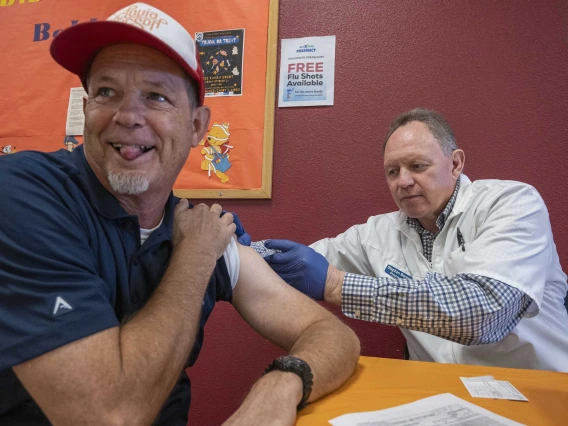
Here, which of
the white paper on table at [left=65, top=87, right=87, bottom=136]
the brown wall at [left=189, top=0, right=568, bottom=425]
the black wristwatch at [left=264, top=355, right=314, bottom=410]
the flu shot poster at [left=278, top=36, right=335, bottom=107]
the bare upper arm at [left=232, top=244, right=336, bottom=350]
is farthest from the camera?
the white paper on table at [left=65, top=87, right=87, bottom=136]

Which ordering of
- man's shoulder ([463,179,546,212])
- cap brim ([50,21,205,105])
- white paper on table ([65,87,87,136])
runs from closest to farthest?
cap brim ([50,21,205,105]) → man's shoulder ([463,179,546,212]) → white paper on table ([65,87,87,136])

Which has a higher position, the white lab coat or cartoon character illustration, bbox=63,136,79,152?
cartoon character illustration, bbox=63,136,79,152

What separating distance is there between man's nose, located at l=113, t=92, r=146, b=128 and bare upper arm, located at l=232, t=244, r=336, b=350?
0.42 m

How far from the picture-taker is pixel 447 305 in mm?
1120

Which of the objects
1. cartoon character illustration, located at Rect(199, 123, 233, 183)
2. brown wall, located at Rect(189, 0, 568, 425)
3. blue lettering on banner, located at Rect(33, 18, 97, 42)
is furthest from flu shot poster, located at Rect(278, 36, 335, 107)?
blue lettering on banner, located at Rect(33, 18, 97, 42)

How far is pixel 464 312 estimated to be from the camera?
1101 millimetres

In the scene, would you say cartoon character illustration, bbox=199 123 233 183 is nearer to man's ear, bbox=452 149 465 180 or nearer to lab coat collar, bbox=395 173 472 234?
lab coat collar, bbox=395 173 472 234

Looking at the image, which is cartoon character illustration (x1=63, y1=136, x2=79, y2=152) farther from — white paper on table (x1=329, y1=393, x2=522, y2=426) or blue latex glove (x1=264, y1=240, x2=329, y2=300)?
white paper on table (x1=329, y1=393, x2=522, y2=426)

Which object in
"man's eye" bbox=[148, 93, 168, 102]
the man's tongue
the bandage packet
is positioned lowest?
the bandage packet

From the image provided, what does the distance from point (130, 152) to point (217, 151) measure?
0.88 metres

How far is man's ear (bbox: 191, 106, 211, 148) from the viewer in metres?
1.02

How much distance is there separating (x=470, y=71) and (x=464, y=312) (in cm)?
96

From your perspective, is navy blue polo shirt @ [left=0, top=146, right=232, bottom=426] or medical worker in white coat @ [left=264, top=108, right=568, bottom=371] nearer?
navy blue polo shirt @ [left=0, top=146, right=232, bottom=426]

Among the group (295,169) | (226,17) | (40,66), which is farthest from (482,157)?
(40,66)
